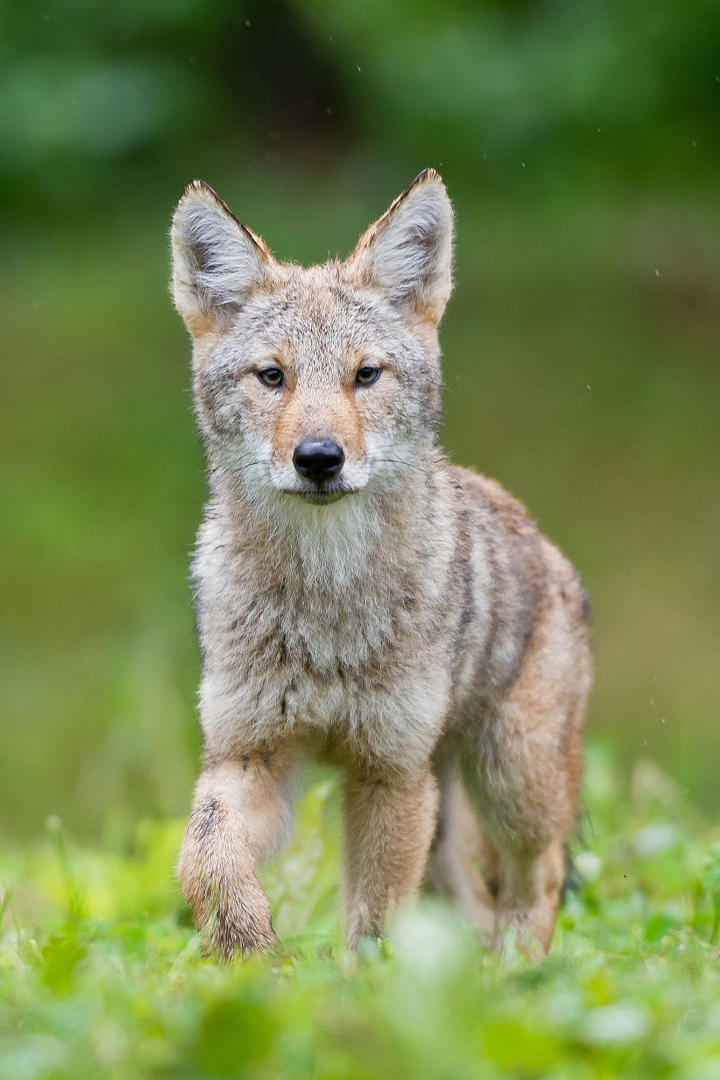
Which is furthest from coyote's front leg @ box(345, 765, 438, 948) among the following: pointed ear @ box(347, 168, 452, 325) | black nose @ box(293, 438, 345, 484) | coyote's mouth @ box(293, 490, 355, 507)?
pointed ear @ box(347, 168, 452, 325)

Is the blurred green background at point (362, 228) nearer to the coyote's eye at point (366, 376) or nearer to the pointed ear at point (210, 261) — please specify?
the pointed ear at point (210, 261)

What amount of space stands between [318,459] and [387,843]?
4.26 feet

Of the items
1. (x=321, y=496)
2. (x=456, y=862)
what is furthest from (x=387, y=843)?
(x=456, y=862)

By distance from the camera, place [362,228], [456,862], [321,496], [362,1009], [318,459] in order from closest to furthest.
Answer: [362,1009] < [318,459] < [321,496] < [456,862] < [362,228]

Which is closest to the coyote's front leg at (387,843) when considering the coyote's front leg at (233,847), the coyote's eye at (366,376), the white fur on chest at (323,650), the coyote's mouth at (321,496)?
the white fur on chest at (323,650)

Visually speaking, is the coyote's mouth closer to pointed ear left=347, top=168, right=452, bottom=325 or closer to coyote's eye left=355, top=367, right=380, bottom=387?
coyote's eye left=355, top=367, right=380, bottom=387

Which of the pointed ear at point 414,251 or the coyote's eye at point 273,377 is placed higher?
the pointed ear at point 414,251

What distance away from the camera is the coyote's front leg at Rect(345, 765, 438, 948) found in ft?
17.5

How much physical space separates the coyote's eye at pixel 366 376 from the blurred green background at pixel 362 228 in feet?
19.9

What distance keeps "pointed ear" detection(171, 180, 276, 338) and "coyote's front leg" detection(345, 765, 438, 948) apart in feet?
5.38

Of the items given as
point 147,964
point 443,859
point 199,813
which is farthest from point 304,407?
point 443,859

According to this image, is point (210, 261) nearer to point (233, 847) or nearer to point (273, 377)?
point (273, 377)

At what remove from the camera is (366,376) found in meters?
5.30

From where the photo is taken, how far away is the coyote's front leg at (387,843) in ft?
17.5
